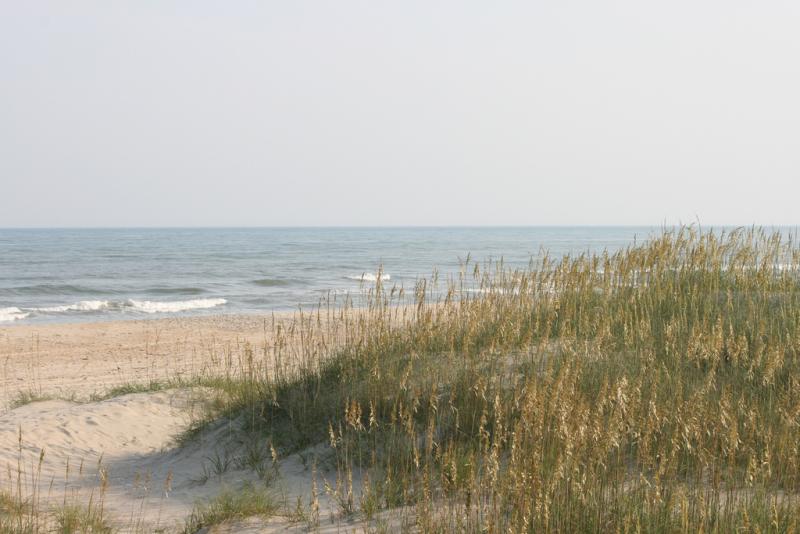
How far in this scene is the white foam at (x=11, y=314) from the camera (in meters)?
22.4

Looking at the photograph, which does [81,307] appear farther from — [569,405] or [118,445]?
[569,405]

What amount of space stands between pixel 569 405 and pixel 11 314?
2340 centimetres

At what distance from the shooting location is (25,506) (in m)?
5.04

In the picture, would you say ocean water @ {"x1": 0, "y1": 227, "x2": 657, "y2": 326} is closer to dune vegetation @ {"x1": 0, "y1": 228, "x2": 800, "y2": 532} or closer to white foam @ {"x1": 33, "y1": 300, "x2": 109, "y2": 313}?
white foam @ {"x1": 33, "y1": 300, "x2": 109, "y2": 313}

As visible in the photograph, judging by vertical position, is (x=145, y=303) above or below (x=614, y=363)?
below

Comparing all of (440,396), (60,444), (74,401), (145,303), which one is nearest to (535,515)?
(440,396)

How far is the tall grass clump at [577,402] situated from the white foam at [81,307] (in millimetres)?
19488

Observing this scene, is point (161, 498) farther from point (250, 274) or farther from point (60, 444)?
point (250, 274)

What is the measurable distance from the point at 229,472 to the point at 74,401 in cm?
444

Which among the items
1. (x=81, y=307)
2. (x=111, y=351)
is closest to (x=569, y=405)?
(x=111, y=351)

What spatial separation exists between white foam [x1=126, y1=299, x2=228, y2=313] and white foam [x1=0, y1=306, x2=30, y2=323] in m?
3.51

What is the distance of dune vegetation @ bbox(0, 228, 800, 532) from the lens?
3.52 metres

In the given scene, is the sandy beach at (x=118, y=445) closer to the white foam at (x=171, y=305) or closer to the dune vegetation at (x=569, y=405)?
the dune vegetation at (x=569, y=405)

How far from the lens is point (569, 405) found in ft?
12.2
